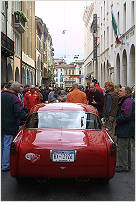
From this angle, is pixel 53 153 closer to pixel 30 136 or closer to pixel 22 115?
pixel 30 136

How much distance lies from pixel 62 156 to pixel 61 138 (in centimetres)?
42

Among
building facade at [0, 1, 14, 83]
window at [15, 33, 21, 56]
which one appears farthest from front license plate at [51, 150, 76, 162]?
window at [15, 33, 21, 56]

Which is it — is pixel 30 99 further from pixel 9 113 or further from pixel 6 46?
pixel 6 46

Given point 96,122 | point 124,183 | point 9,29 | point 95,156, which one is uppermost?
point 9,29

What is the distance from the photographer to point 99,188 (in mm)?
5387

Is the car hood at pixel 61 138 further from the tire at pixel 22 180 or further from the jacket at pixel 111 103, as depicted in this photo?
the jacket at pixel 111 103

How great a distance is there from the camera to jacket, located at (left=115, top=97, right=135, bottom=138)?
254 inches

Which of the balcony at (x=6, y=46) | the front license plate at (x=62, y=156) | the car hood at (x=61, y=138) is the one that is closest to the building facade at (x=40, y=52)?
the balcony at (x=6, y=46)

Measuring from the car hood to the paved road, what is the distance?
2.55ft

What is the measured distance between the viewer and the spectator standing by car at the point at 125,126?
Result: 645 cm

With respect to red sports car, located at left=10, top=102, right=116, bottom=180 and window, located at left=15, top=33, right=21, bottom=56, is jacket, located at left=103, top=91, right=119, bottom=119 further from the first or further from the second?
window, located at left=15, top=33, right=21, bottom=56

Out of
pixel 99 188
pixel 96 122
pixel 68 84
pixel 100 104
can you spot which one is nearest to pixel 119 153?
pixel 96 122

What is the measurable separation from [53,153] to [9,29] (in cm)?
2170

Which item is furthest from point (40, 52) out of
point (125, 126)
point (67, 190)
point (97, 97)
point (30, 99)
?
point (67, 190)
